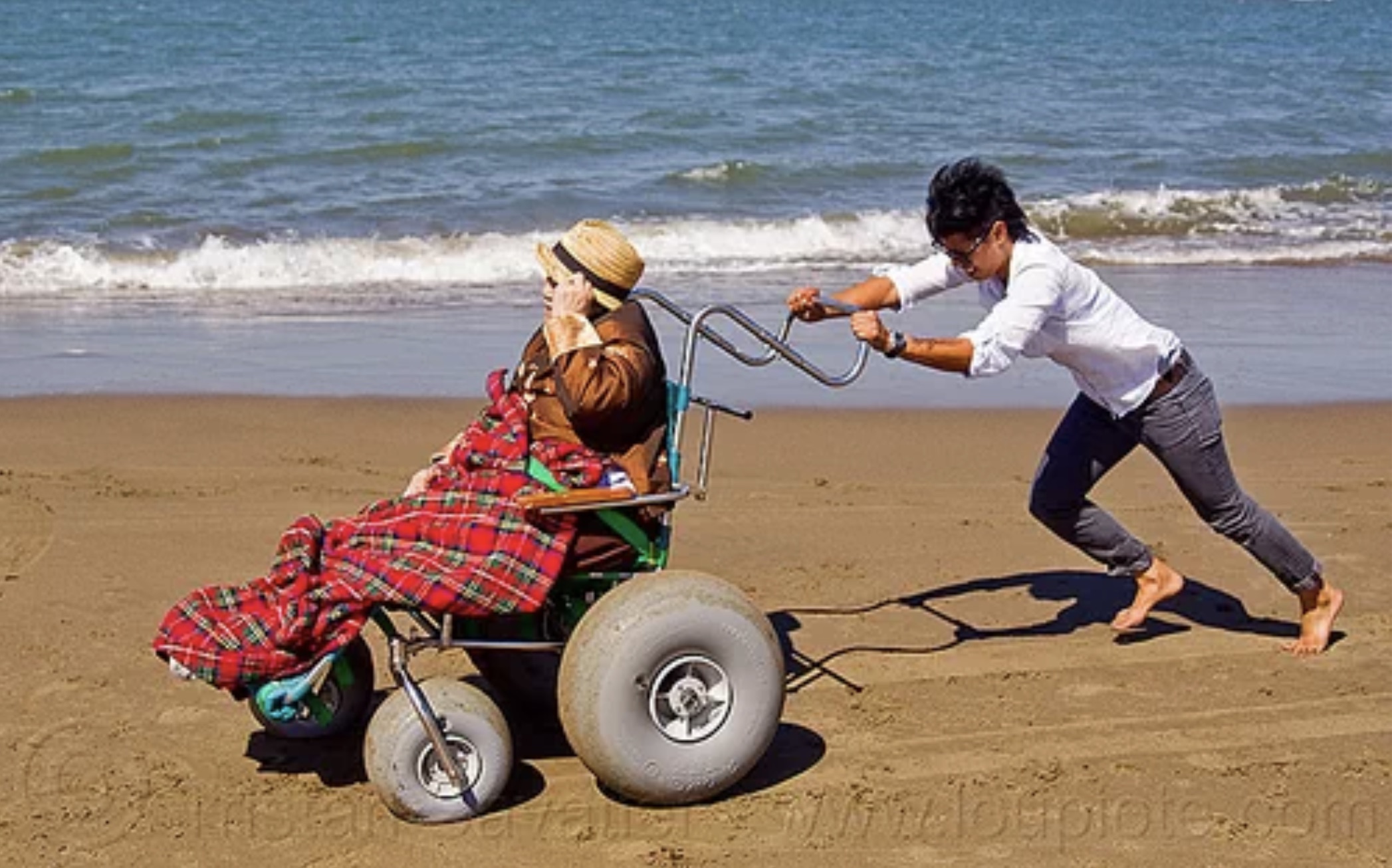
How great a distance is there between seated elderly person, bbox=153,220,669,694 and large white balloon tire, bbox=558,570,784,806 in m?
0.22

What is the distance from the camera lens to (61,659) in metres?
5.89

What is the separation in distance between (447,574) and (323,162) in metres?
15.4

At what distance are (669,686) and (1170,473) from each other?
217 cm

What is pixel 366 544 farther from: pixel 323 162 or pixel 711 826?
pixel 323 162

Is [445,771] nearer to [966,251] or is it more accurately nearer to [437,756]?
[437,756]

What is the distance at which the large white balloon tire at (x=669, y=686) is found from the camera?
4.68 metres

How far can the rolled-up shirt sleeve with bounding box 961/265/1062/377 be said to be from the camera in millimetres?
5402

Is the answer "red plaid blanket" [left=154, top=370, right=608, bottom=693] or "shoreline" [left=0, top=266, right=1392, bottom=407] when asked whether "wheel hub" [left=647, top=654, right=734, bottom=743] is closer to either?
"red plaid blanket" [left=154, top=370, right=608, bottom=693]

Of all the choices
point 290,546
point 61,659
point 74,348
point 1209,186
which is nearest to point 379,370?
point 74,348

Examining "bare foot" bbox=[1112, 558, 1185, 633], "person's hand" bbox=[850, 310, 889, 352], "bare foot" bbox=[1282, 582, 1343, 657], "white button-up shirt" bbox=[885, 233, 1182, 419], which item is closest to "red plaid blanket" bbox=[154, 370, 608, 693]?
"person's hand" bbox=[850, 310, 889, 352]

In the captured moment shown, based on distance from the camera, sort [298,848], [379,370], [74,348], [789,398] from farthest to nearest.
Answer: [74,348]
[379,370]
[789,398]
[298,848]

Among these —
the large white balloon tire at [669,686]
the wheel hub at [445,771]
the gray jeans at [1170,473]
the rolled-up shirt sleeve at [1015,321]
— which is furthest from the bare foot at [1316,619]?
the wheel hub at [445,771]

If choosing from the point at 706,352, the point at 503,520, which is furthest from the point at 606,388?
the point at 706,352

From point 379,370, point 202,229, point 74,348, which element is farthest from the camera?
point 202,229
